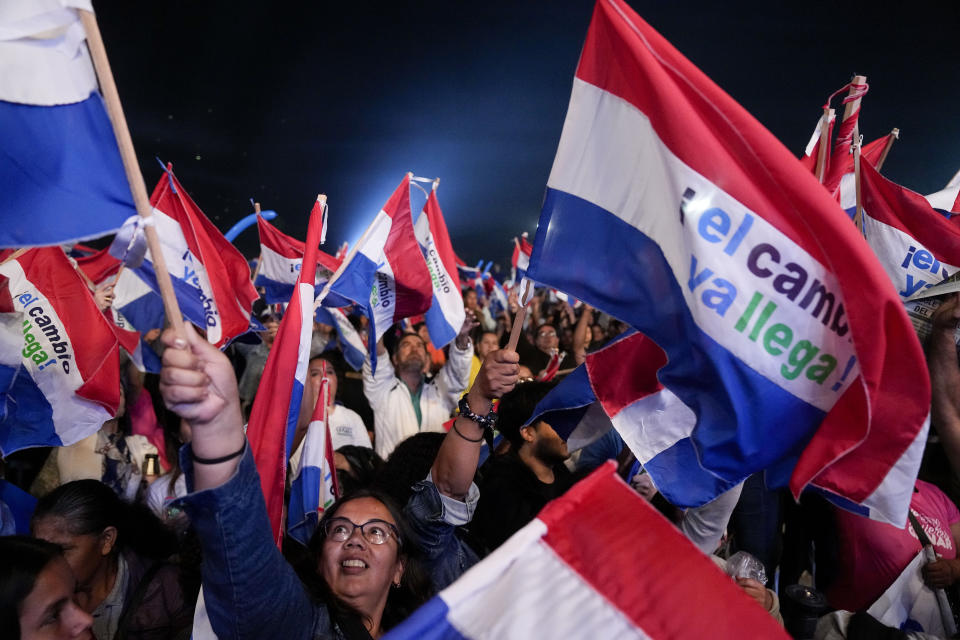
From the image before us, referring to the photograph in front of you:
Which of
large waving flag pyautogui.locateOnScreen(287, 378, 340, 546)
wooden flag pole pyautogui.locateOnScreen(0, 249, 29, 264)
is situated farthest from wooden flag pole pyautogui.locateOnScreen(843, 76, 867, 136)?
wooden flag pole pyautogui.locateOnScreen(0, 249, 29, 264)

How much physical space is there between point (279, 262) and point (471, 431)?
11.1 ft

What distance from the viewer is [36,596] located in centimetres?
144

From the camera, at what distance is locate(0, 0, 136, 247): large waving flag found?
1.30 meters

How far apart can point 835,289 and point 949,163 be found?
26.8 meters

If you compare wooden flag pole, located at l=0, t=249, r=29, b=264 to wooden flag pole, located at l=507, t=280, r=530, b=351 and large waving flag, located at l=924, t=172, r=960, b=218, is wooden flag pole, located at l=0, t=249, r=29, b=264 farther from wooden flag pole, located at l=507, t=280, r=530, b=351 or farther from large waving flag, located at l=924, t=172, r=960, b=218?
large waving flag, located at l=924, t=172, r=960, b=218

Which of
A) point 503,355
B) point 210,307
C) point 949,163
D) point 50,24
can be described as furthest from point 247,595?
point 949,163

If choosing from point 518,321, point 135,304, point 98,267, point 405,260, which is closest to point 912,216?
point 518,321

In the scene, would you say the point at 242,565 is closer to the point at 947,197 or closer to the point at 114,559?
the point at 114,559

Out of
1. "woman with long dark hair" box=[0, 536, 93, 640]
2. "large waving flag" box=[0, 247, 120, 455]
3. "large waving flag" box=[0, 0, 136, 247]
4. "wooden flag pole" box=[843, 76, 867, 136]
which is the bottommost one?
"large waving flag" box=[0, 247, 120, 455]

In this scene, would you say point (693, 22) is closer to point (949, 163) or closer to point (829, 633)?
point (949, 163)

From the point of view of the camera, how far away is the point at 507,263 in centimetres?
4747

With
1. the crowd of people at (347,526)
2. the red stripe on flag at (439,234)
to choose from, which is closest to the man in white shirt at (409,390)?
the red stripe on flag at (439,234)

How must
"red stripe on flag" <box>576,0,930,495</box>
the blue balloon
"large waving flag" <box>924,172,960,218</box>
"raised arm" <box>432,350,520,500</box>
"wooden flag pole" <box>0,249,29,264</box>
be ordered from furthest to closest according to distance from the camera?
the blue balloon → "large waving flag" <box>924,172,960,218</box> → "wooden flag pole" <box>0,249,29,264</box> → "raised arm" <box>432,350,520,500</box> → "red stripe on flag" <box>576,0,930,495</box>

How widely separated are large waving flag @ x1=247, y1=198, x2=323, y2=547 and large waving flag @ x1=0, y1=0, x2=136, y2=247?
762mm
